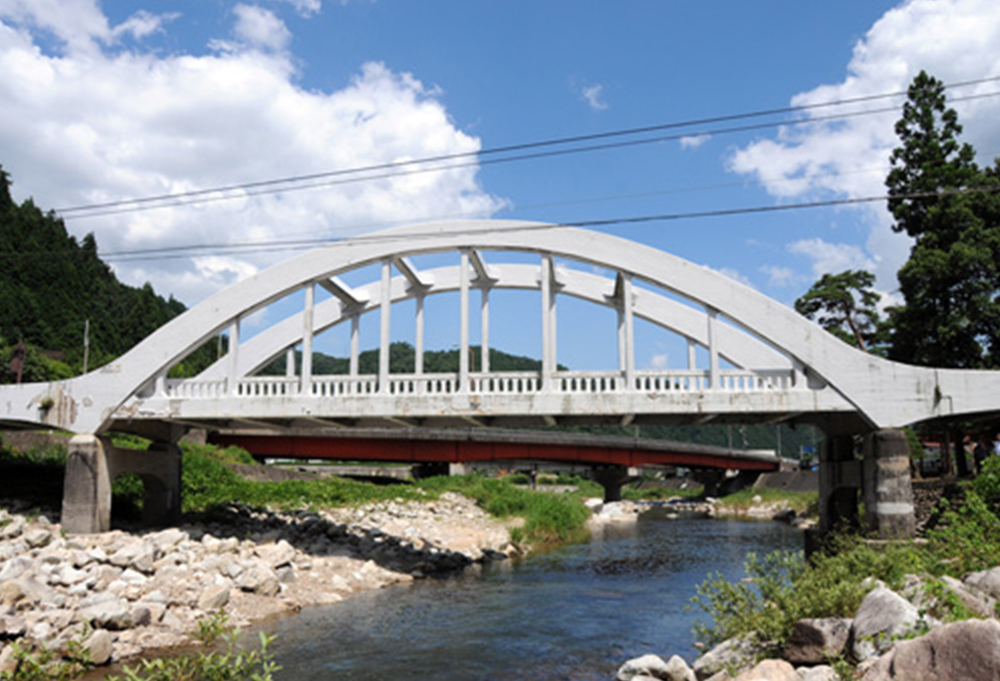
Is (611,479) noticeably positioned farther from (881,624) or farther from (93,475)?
(881,624)

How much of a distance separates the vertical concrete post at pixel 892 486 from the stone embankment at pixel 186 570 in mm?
12804

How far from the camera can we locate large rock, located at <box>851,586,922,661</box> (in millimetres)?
9117

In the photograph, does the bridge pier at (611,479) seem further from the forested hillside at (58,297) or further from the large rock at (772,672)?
the large rock at (772,672)

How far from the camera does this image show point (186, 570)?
1942cm

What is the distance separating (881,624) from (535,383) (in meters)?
12.3

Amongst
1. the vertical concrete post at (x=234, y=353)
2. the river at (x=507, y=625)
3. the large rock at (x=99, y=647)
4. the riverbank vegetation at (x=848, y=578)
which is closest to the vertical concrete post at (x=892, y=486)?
the riverbank vegetation at (x=848, y=578)

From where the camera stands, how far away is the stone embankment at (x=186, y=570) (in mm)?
15047

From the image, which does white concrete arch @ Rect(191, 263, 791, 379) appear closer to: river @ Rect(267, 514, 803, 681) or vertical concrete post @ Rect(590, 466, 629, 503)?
river @ Rect(267, 514, 803, 681)

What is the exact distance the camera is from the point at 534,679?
13.3 meters

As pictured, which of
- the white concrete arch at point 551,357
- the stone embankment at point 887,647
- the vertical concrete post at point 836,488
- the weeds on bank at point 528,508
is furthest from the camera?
the weeds on bank at point 528,508

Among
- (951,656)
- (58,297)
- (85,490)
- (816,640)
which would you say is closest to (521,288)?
(85,490)

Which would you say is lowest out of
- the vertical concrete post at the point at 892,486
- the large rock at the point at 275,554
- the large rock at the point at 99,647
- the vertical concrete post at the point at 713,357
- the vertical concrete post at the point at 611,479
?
the vertical concrete post at the point at 611,479

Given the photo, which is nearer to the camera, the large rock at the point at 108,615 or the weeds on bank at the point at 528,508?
the large rock at the point at 108,615

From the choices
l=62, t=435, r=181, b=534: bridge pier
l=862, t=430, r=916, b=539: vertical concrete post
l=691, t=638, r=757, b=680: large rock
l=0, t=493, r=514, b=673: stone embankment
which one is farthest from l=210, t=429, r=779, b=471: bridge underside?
l=691, t=638, r=757, b=680: large rock
